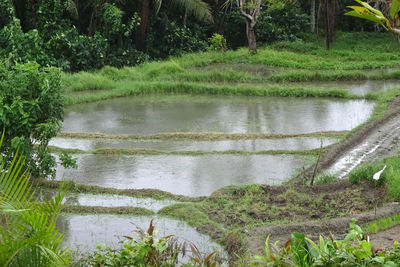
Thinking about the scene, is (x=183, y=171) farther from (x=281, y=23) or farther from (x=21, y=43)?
(x=281, y=23)

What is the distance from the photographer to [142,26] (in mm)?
17453

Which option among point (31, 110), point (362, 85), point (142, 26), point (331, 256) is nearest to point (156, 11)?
point (142, 26)

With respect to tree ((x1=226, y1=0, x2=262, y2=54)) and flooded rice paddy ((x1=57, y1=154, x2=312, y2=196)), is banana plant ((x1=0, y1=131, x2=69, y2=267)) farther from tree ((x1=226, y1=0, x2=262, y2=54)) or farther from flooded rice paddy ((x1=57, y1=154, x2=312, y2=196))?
tree ((x1=226, y1=0, x2=262, y2=54))

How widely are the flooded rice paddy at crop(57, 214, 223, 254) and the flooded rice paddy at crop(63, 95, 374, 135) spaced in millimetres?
3735

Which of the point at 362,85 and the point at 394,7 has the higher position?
the point at 394,7

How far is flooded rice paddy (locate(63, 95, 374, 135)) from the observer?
10359mm

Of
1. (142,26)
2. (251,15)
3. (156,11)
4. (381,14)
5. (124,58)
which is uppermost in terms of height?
(381,14)

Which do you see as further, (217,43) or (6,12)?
(217,43)

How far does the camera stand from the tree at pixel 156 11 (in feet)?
56.8

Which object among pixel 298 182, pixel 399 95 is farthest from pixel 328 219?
pixel 399 95

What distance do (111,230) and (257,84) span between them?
8255mm

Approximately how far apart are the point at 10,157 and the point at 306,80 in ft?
28.1

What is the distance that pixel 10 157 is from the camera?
23.6 feet

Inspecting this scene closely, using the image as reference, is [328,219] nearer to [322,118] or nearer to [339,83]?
[322,118]
